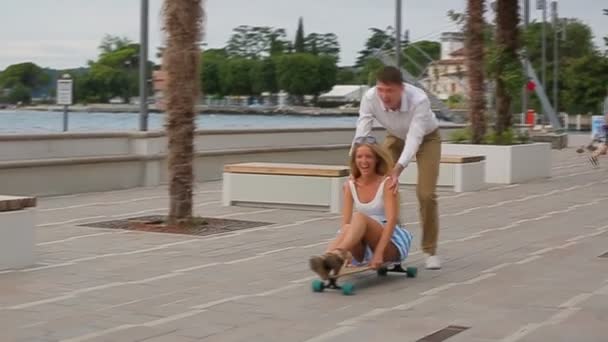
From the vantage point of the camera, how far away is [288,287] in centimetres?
905

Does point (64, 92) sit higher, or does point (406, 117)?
point (64, 92)

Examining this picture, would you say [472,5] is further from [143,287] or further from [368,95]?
[143,287]

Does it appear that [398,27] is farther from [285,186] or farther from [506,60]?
[285,186]

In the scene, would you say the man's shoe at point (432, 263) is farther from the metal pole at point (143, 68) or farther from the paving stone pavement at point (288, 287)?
the metal pole at point (143, 68)

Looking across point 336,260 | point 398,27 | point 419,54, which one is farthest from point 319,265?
point 419,54

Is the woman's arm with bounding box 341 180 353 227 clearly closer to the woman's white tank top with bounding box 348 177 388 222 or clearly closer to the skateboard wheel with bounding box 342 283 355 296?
the woman's white tank top with bounding box 348 177 388 222

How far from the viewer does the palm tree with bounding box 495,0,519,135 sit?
22.6 metres

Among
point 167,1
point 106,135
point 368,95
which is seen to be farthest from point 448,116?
point 368,95

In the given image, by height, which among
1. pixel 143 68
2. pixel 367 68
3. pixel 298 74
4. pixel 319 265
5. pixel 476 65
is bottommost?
pixel 319 265

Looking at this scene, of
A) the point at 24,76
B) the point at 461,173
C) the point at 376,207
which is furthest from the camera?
the point at 24,76

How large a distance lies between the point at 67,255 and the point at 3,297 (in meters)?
2.36

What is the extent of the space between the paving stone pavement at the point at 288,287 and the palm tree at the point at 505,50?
8.12 m

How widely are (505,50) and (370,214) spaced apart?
14060mm

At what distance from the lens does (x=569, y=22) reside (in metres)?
92.8
